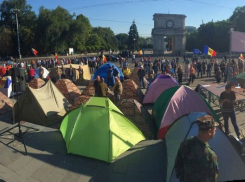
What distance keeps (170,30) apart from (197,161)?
187 ft

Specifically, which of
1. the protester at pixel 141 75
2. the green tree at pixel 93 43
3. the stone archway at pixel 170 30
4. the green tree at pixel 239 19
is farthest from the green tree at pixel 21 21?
the green tree at pixel 239 19

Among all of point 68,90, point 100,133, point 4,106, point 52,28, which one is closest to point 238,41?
point 100,133

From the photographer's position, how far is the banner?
11105 mm

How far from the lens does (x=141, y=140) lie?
729 centimetres

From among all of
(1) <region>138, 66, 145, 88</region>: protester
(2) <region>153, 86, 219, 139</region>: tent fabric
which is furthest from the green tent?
(1) <region>138, 66, 145, 88</region>: protester

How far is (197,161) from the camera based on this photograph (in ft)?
10.6

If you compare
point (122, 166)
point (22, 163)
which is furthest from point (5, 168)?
point (122, 166)

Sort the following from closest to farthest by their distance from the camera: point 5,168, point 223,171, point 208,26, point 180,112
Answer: point 223,171, point 5,168, point 180,112, point 208,26

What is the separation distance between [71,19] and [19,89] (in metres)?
54.8

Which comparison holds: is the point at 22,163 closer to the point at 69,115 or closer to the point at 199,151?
the point at 69,115

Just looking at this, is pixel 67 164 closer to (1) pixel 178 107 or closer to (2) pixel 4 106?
(1) pixel 178 107

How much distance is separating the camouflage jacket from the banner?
30.7 feet

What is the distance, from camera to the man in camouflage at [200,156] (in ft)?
10.5

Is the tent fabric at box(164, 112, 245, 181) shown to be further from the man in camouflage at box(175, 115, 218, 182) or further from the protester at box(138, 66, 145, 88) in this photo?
the protester at box(138, 66, 145, 88)
